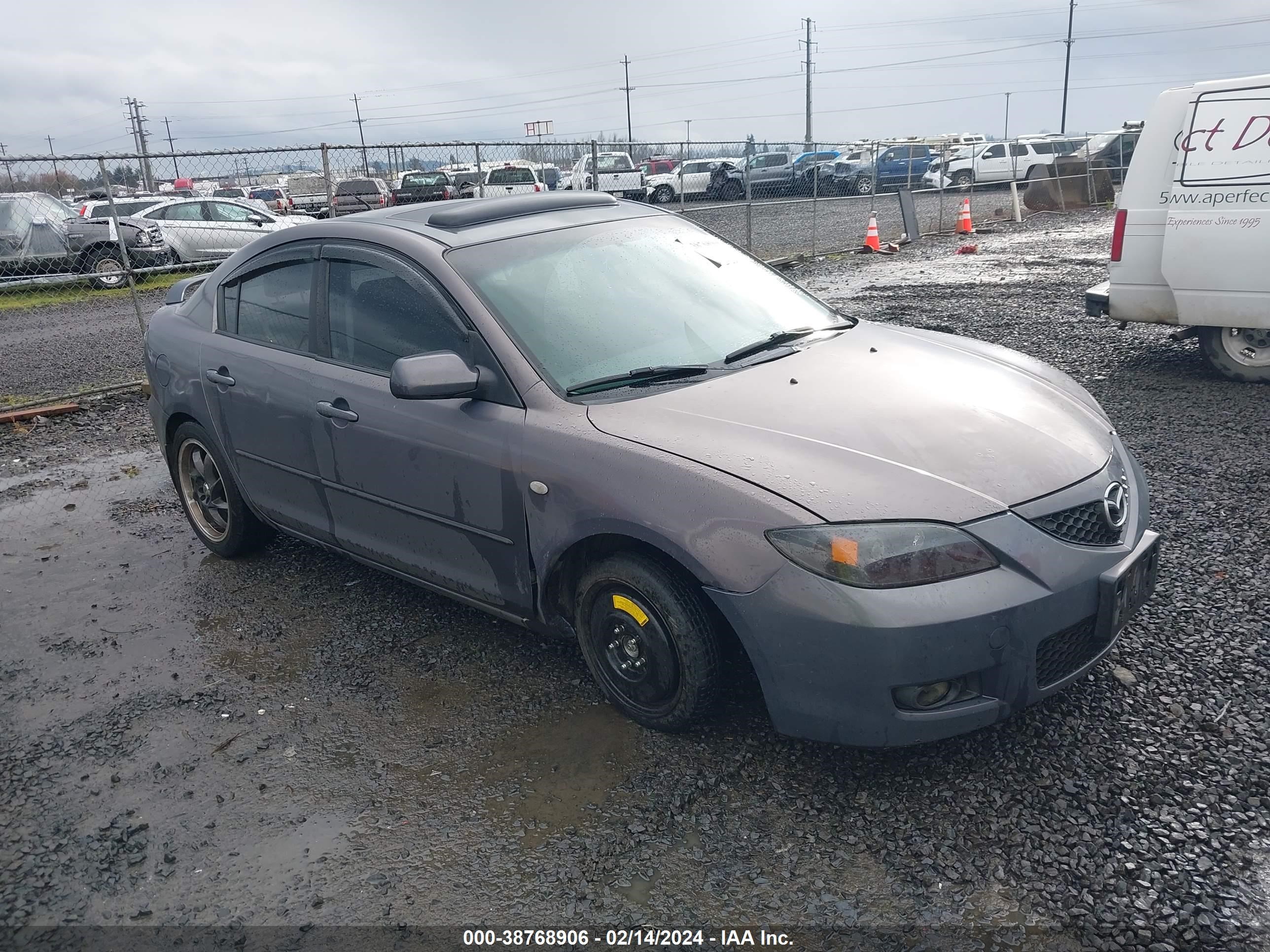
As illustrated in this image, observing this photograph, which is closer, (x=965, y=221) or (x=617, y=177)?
(x=965, y=221)

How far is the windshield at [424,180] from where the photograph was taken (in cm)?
1614

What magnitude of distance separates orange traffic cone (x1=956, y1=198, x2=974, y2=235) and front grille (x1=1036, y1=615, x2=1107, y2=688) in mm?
18265

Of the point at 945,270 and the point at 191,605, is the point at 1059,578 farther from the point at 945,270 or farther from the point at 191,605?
the point at 945,270

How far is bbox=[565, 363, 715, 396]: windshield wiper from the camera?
3393 millimetres

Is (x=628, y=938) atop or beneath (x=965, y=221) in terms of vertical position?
beneath

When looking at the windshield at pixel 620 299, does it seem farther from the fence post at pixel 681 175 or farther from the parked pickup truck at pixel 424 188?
the parked pickup truck at pixel 424 188

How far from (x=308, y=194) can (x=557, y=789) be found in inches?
671

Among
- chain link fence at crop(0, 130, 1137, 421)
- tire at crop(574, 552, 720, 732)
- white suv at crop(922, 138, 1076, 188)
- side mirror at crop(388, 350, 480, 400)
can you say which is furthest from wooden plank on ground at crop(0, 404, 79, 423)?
white suv at crop(922, 138, 1076, 188)

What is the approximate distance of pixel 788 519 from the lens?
276cm

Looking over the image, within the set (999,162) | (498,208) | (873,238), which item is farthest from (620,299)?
(999,162)

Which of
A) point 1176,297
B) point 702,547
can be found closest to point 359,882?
point 702,547

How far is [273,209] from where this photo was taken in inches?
932

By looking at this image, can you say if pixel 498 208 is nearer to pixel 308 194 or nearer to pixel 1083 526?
pixel 1083 526

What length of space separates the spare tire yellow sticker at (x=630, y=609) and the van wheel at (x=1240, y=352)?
5.87m
